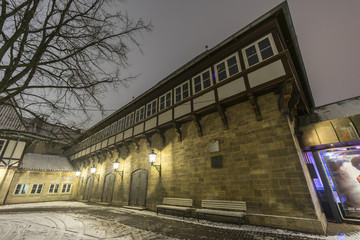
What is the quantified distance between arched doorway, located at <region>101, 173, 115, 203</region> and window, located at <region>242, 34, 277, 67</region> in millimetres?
14287

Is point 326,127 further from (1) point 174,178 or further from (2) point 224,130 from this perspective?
(1) point 174,178

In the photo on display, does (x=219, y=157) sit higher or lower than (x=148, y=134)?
lower

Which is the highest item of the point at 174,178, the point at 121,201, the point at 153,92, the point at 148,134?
the point at 153,92

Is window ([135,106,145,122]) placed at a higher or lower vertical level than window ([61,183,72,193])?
higher

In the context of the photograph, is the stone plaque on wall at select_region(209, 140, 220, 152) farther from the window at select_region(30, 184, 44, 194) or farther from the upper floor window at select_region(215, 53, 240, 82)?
the window at select_region(30, 184, 44, 194)

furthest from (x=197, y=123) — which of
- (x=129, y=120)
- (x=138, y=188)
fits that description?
(x=129, y=120)

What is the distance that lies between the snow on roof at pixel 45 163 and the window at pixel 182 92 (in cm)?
2033

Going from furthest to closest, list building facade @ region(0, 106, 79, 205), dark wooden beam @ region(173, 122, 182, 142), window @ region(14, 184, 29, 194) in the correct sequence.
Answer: window @ region(14, 184, 29, 194)
building facade @ region(0, 106, 79, 205)
dark wooden beam @ region(173, 122, 182, 142)

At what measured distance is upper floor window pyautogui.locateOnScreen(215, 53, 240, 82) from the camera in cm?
757

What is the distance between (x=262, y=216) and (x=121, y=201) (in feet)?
34.4

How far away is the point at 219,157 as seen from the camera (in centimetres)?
727

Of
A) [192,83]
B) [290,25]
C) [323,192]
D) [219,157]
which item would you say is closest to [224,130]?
[219,157]

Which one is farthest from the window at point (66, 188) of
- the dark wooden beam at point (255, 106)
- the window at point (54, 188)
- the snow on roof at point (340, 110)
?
the snow on roof at point (340, 110)

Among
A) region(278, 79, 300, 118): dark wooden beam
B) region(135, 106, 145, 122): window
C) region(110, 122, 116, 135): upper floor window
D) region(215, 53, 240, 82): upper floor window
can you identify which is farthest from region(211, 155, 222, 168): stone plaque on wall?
region(110, 122, 116, 135): upper floor window
